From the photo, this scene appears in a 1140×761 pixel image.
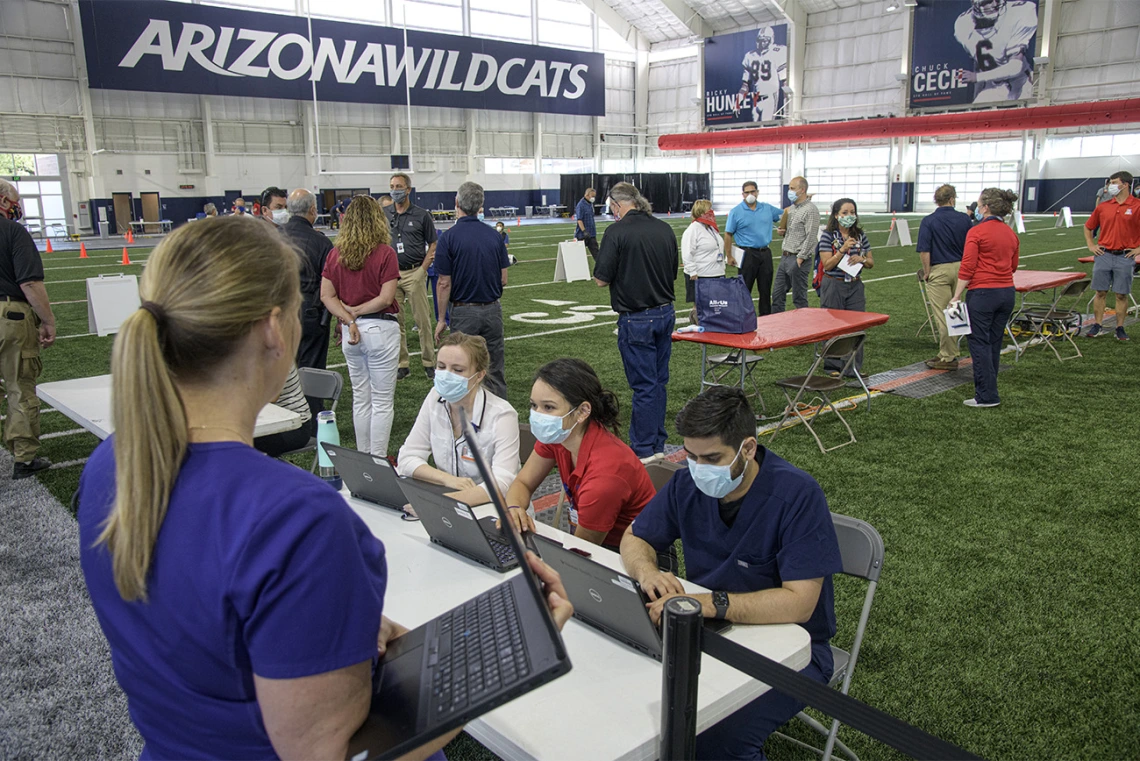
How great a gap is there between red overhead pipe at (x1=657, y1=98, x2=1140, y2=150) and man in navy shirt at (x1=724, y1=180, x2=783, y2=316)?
25.4 meters

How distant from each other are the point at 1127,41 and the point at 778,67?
13.5 metres

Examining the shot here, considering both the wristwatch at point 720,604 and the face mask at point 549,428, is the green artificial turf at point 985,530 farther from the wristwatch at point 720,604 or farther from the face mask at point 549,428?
the face mask at point 549,428

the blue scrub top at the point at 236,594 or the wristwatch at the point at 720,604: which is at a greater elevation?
the blue scrub top at the point at 236,594

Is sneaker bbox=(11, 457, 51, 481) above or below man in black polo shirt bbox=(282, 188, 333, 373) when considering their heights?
below

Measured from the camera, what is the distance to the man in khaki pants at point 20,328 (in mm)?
5625

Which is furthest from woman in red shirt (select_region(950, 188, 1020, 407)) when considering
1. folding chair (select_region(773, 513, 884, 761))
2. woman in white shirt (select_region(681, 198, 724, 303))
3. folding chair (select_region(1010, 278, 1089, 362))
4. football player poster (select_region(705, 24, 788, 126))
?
football player poster (select_region(705, 24, 788, 126))

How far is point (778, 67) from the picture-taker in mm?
38344

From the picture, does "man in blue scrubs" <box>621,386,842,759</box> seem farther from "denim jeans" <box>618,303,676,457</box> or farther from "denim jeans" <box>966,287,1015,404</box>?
"denim jeans" <box>966,287,1015,404</box>

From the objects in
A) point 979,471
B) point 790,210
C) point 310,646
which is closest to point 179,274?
point 310,646

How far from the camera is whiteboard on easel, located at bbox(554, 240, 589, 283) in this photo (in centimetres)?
1654

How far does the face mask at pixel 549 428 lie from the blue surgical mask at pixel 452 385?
0.64 m

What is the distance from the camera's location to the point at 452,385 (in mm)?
3990

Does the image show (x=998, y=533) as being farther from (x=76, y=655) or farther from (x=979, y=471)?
(x=76, y=655)

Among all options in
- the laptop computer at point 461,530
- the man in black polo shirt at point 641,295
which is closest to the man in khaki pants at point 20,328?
the man in black polo shirt at point 641,295
